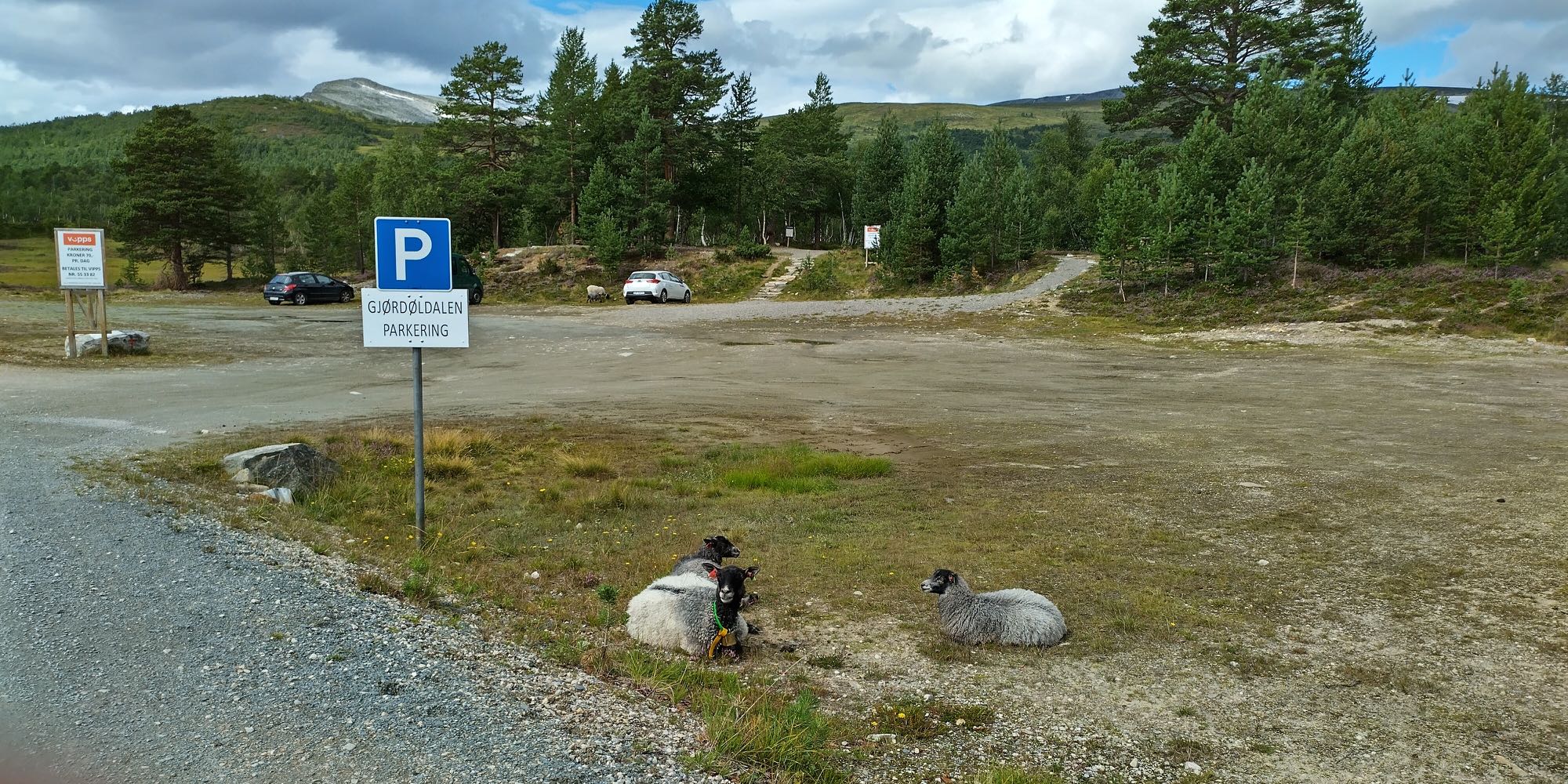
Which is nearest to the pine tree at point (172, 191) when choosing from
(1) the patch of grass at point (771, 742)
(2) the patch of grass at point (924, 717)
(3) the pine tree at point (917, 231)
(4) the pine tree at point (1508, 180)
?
(3) the pine tree at point (917, 231)

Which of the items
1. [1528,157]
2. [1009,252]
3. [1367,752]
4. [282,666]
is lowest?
[1367,752]

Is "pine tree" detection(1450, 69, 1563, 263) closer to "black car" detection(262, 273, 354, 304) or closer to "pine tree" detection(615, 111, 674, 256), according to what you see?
"pine tree" detection(615, 111, 674, 256)

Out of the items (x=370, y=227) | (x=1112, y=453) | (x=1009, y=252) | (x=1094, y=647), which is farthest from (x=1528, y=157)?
(x=370, y=227)

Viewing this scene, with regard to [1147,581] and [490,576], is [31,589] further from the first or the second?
[1147,581]

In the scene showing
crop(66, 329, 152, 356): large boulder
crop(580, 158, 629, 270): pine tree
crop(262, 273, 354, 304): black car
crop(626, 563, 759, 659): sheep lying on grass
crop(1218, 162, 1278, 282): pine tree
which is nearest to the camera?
crop(626, 563, 759, 659): sheep lying on grass

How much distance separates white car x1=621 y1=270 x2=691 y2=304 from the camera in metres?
42.5

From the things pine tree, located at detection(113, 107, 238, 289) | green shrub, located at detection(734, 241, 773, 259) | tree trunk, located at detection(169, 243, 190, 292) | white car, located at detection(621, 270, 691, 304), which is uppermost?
pine tree, located at detection(113, 107, 238, 289)

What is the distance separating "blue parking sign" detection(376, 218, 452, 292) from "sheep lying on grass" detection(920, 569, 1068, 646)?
4.88m

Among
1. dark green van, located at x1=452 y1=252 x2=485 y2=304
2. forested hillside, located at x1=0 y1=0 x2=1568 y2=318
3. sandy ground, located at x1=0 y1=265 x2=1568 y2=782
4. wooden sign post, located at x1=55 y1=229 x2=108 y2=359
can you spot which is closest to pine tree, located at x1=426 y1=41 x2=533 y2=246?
forested hillside, located at x1=0 y1=0 x2=1568 y2=318

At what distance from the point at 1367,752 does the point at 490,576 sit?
6222 millimetres

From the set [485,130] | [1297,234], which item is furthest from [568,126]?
[1297,234]

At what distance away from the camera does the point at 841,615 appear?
7.05m

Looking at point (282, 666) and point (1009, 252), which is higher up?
point (1009, 252)

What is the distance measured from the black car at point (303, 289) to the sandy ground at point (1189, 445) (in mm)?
7426
